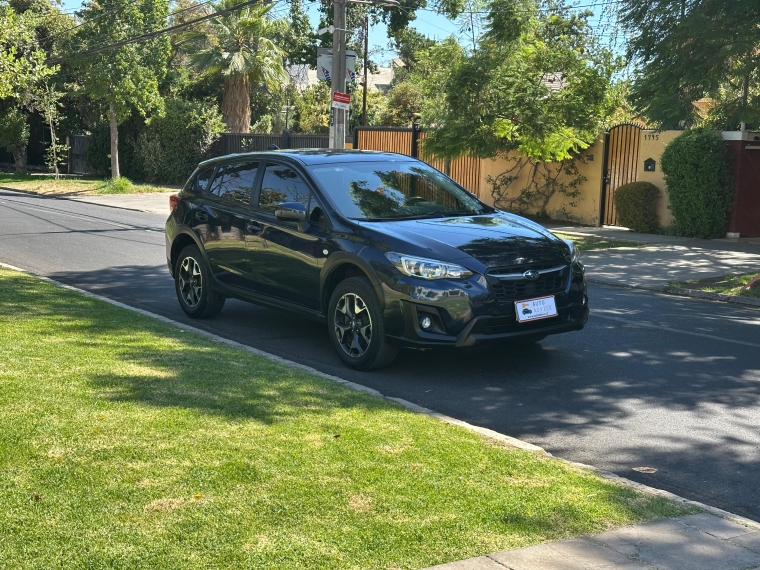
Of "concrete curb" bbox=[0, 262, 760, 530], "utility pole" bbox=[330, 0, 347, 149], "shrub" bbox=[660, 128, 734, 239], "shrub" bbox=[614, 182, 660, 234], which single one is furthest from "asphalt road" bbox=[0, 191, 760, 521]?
"utility pole" bbox=[330, 0, 347, 149]

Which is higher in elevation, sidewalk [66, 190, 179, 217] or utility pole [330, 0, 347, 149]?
utility pole [330, 0, 347, 149]

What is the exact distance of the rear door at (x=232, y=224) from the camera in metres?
8.72

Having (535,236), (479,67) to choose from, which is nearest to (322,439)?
(535,236)

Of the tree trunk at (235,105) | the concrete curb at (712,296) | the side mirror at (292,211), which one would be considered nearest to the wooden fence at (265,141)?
the tree trunk at (235,105)

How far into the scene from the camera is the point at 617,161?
20.9 m

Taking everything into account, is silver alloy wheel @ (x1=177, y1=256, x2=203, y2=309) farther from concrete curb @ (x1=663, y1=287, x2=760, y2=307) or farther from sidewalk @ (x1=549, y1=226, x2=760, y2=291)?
concrete curb @ (x1=663, y1=287, x2=760, y2=307)

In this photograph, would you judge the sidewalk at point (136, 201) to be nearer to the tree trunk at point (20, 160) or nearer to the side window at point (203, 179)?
the tree trunk at point (20, 160)

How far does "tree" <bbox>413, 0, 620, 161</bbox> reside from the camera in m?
17.9

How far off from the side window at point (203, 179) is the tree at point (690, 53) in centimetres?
772

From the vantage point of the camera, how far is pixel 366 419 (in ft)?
18.8

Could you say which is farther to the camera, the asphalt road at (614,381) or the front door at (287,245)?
the front door at (287,245)

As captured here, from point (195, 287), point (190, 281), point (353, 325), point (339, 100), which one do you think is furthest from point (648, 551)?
point (339, 100)

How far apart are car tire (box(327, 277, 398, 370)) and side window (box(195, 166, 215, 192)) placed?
8.52ft

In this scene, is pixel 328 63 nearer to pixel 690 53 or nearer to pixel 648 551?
pixel 690 53
